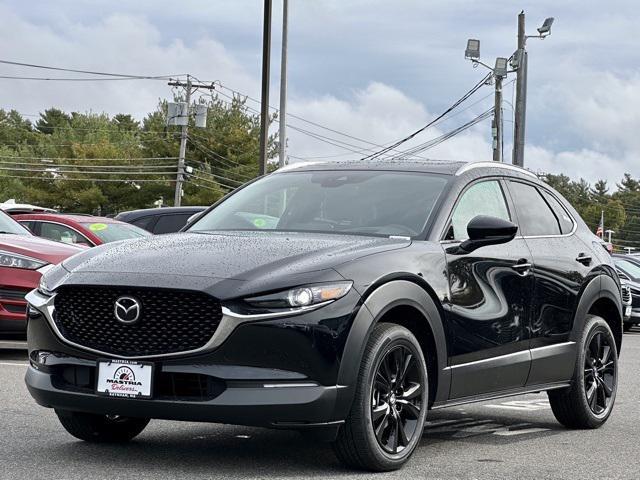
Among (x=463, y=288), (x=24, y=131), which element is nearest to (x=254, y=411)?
(x=463, y=288)

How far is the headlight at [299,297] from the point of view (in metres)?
5.55

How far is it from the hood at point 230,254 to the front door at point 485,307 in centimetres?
48

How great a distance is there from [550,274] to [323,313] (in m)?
2.50

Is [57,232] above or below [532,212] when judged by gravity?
below

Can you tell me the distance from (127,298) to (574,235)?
371 centimetres

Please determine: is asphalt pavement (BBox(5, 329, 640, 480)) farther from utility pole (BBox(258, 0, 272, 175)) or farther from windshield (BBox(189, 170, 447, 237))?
utility pole (BBox(258, 0, 272, 175))

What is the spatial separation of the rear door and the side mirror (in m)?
0.75

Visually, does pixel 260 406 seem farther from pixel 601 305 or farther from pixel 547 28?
pixel 547 28

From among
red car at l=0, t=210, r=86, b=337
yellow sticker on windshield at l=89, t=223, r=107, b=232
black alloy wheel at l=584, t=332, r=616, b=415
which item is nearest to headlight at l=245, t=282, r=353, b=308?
black alloy wheel at l=584, t=332, r=616, b=415

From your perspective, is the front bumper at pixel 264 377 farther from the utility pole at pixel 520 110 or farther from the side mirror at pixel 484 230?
the utility pole at pixel 520 110

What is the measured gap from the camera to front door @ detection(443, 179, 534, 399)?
6.61 meters

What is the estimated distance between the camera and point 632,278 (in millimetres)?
26453

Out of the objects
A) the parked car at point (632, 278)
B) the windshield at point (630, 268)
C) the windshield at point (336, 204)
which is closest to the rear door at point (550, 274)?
the windshield at point (336, 204)

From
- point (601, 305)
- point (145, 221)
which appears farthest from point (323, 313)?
point (145, 221)
